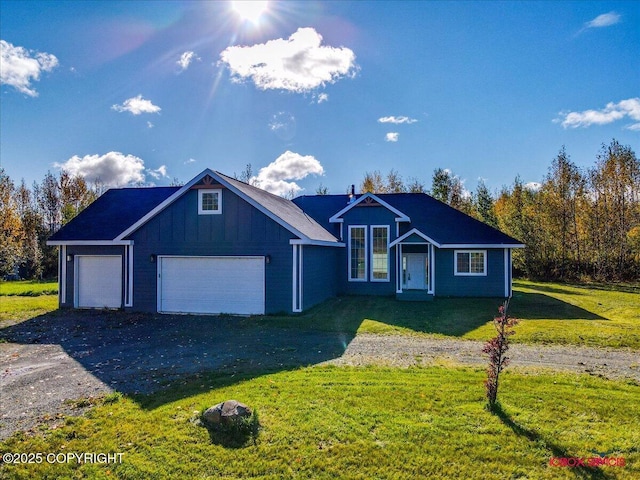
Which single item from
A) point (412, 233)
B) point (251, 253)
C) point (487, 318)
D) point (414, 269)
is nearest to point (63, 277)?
point (251, 253)

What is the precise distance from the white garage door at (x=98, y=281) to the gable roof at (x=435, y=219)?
10.0 meters

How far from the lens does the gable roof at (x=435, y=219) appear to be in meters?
18.9

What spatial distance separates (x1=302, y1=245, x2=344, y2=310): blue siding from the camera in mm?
15141

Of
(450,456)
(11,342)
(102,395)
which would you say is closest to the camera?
(450,456)

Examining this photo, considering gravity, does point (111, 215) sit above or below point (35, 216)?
below

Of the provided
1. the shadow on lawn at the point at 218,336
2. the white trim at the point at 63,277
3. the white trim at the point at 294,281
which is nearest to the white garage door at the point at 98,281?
the white trim at the point at 63,277

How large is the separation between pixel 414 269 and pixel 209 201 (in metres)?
10.3

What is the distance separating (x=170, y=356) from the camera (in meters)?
9.29

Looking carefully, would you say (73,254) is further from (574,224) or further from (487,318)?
(574,224)

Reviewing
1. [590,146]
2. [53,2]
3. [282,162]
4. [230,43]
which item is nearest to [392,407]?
[230,43]

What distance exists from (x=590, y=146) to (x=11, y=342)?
35.8m

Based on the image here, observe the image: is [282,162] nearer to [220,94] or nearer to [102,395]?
[220,94]

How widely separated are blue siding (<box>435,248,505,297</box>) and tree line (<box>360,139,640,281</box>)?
14304mm

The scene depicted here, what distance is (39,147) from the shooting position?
22.2 metres
